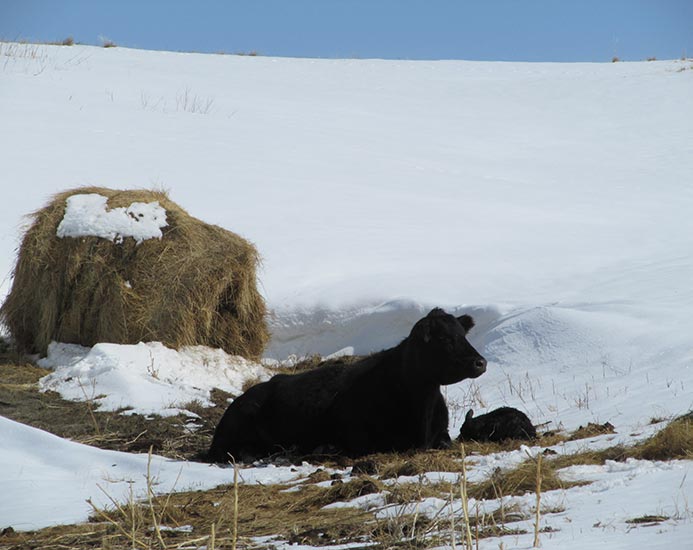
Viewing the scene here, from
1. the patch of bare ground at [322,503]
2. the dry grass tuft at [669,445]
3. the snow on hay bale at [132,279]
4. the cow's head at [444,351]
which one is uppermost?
the snow on hay bale at [132,279]

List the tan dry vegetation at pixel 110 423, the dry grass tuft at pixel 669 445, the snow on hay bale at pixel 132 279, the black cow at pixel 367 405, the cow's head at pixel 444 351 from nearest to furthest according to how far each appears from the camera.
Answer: the dry grass tuft at pixel 669 445, the cow's head at pixel 444 351, the black cow at pixel 367 405, the tan dry vegetation at pixel 110 423, the snow on hay bale at pixel 132 279

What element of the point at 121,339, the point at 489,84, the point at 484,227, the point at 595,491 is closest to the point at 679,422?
the point at 595,491

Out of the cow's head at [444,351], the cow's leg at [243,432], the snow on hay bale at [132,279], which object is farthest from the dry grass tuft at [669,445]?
the snow on hay bale at [132,279]

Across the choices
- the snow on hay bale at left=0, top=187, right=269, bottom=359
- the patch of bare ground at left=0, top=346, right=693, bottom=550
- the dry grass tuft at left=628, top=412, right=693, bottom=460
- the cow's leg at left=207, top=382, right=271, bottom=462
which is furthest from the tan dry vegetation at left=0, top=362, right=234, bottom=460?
the dry grass tuft at left=628, top=412, right=693, bottom=460

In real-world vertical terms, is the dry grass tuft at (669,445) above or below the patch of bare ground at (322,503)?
above

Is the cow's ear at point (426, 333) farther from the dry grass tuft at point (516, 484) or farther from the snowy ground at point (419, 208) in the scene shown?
the dry grass tuft at point (516, 484)

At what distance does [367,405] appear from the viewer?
28.2 ft

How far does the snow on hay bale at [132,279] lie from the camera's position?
40.7ft

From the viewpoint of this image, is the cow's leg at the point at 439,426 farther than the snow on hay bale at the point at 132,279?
No

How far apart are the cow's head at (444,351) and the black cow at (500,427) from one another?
1.55ft

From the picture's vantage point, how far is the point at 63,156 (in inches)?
910

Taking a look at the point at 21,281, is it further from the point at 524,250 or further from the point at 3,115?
the point at 3,115

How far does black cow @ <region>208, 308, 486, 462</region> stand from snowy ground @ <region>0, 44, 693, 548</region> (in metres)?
0.90

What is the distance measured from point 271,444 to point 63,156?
16.1 meters
